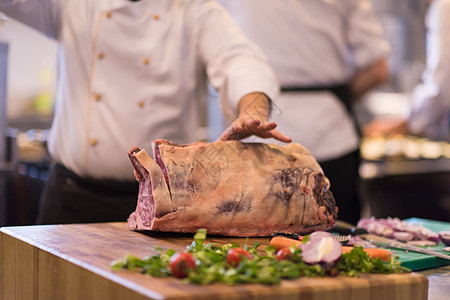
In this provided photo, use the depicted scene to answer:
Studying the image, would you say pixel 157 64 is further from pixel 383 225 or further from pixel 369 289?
pixel 369 289

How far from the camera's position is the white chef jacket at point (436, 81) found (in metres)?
4.05

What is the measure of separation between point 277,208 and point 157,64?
82 centimetres

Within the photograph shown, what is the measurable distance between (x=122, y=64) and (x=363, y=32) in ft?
5.18

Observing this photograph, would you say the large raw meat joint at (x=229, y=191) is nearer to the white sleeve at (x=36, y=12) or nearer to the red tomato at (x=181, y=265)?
the red tomato at (x=181, y=265)

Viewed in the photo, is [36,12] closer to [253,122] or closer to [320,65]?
[253,122]

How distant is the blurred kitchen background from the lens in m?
3.31

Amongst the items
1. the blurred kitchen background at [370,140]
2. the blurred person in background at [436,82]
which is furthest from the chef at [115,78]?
the blurred person in background at [436,82]

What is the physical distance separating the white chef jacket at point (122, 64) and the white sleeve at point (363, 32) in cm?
128

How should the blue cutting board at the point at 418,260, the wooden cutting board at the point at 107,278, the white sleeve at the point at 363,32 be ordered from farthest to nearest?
the white sleeve at the point at 363,32
the blue cutting board at the point at 418,260
the wooden cutting board at the point at 107,278

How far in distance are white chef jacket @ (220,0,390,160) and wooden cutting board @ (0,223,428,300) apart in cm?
158

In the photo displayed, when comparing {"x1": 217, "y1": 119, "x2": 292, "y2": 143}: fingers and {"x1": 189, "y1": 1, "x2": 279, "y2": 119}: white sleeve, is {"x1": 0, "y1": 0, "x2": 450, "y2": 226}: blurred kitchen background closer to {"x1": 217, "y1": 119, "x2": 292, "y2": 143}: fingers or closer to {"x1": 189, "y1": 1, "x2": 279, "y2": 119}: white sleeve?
{"x1": 189, "y1": 1, "x2": 279, "y2": 119}: white sleeve

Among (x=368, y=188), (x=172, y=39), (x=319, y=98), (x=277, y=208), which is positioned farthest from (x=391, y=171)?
(x=277, y=208)

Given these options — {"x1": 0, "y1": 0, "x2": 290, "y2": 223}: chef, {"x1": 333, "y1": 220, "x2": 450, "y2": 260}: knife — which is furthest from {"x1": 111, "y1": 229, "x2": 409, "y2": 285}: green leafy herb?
{"x1": 0, "y1": 0, "x2": 290, "y2": 223}: chef

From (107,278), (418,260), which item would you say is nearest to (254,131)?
(418,260)
